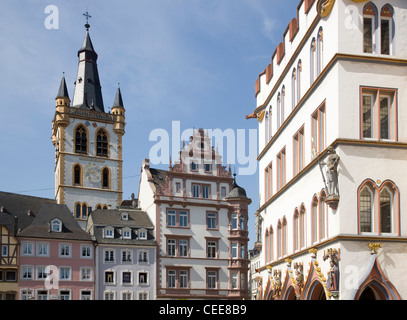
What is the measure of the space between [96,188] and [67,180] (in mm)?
4407

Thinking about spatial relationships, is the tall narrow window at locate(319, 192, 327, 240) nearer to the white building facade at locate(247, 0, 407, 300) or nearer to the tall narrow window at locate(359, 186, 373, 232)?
the white building facade at locate(247, 0, 407, 300)

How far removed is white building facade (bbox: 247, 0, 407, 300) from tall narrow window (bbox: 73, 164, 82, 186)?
6799 centimetres

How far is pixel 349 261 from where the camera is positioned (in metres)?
23.8

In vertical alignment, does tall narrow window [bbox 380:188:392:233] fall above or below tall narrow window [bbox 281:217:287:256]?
above

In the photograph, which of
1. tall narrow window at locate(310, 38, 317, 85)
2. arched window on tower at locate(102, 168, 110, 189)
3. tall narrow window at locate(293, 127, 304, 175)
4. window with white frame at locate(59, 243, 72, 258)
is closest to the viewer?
tall narrow window at locate(310, 38, 317, 85)

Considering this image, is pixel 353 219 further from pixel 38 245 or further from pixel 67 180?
pixel 67 180

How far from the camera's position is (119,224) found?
76500 millimetres

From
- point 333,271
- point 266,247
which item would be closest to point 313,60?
point 333,271

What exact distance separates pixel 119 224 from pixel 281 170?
145 ft

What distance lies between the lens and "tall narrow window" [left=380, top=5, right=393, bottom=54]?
25734 millimetres

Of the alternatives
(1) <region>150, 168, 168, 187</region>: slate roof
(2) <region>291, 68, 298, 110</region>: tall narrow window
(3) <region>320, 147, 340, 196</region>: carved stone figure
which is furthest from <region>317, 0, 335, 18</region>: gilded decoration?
(1) <region>150, 168, 168, 187</region>: slate roof

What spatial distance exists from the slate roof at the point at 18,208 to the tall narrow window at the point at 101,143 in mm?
15061

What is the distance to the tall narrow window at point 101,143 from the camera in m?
98.9

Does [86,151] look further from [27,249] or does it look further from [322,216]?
[322,216]
